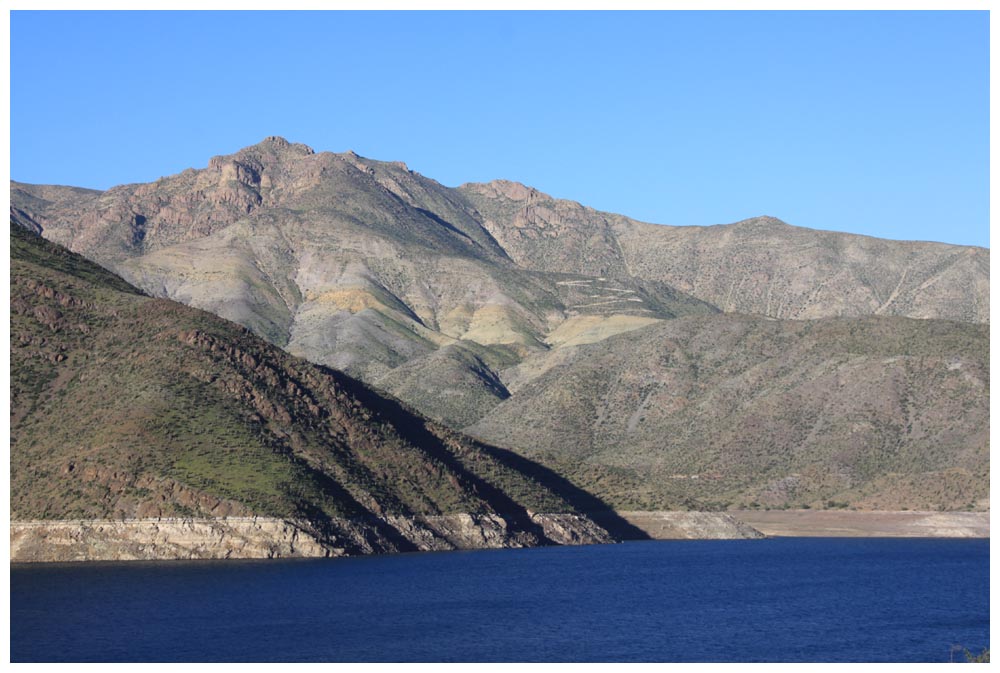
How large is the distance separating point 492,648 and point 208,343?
3341 inches

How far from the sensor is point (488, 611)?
112250mm

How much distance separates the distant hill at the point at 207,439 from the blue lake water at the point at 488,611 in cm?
698

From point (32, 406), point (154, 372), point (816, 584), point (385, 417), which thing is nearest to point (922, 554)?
point (816, 584)

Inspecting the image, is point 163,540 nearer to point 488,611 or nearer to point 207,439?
point 207,439

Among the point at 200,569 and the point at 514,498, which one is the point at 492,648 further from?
the point at 514,498

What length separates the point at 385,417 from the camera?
609 feet

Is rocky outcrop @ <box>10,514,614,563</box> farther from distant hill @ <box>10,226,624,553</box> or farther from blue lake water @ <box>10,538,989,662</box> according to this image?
blue lake water @ <box>10,538,989,662</box>

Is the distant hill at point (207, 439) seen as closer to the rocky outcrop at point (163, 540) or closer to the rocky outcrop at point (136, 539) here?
the rocky outcrop at point (163, 540)

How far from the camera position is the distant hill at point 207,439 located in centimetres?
14050

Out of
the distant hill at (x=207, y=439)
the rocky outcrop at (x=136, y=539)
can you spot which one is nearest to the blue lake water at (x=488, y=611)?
the rocky outcrop at (x=136, y=539)

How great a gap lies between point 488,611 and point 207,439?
4709 centimetres

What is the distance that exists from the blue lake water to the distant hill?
22.9ft

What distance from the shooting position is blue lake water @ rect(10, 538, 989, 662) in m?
90.9

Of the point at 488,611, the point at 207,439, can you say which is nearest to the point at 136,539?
the point at 207,439
